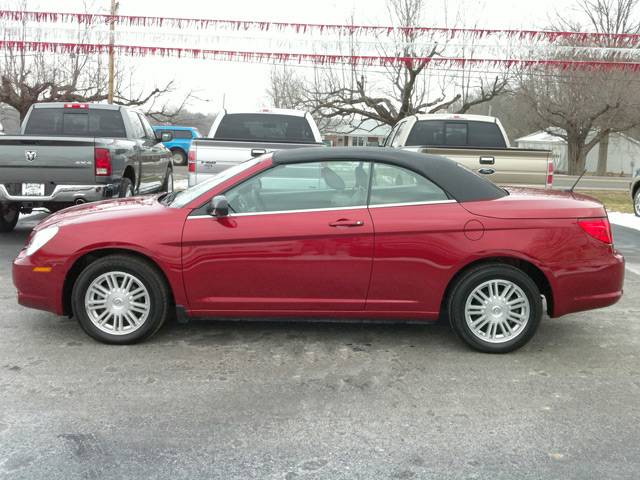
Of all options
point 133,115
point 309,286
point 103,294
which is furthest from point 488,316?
point 133,115

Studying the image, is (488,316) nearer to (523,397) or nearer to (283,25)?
(523,397)

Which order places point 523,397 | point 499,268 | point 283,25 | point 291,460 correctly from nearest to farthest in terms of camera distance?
point 291,460, point 523,397, point 499,268, point 283,25

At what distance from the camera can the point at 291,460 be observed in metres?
3.17

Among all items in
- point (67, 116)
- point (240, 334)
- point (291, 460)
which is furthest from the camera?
point (67, 116)

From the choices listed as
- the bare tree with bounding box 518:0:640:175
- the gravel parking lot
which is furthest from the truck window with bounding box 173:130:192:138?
the gravel parking lot

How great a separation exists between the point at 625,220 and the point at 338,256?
10.9 meters

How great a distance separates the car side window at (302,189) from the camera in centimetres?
479

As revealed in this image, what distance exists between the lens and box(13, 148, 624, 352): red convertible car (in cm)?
467

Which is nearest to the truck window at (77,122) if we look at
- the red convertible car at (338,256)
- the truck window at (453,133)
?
the truck window at (453,133)

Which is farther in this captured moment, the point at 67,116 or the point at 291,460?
the point at 67,116

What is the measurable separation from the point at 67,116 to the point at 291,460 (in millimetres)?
9124

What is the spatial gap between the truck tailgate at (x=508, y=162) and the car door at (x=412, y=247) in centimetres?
438

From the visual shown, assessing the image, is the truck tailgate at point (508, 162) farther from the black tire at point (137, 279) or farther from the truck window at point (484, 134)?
the black tire at point (137, 279)

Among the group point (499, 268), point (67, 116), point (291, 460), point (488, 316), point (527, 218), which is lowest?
point (291, 460)
